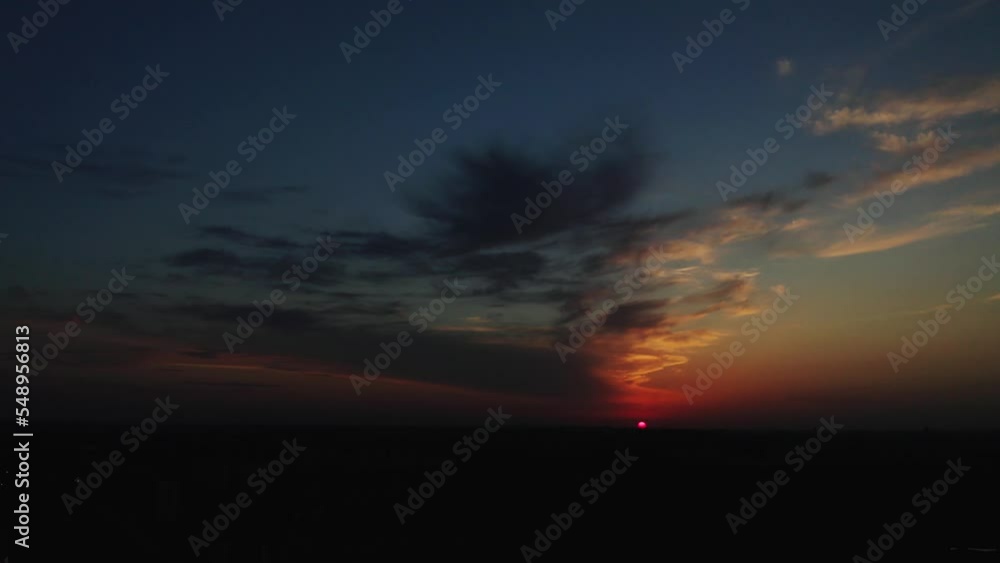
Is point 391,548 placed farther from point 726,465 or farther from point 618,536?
point 726,465

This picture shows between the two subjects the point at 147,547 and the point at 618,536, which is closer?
the point at 147,547

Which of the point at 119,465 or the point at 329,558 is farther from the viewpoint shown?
the point at 119,465

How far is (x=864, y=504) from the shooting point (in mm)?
28359

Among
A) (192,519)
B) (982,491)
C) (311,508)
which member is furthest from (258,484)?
(982,491)

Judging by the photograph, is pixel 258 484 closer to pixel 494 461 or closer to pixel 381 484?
pixel 381 484

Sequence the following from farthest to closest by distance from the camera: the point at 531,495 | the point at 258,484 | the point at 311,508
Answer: the point at 531,495
the point at 258,484
the point at 311,508

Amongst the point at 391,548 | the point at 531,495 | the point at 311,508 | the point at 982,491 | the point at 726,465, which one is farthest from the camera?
the point at 726,465

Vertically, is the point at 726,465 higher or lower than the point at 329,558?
higher

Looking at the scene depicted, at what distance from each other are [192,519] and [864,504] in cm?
2293

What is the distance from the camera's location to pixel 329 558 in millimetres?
17641

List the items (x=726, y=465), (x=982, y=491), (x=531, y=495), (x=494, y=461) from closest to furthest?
(x=531, y=495), (x=982, y=491), (x=726, y=465), (x=494, y=461)

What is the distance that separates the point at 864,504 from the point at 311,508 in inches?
777

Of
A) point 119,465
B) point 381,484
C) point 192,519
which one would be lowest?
point 192,519

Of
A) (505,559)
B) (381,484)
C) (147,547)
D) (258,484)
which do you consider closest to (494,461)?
(381,484)
